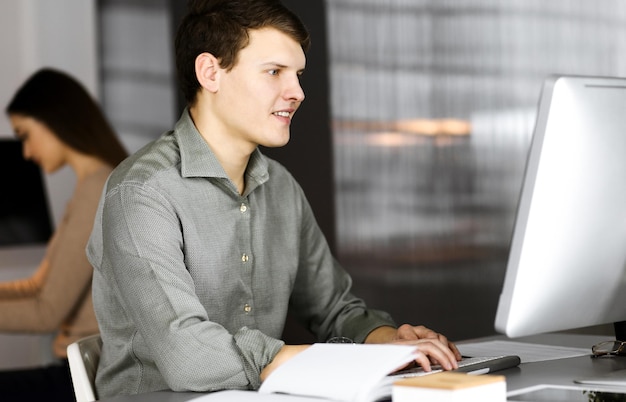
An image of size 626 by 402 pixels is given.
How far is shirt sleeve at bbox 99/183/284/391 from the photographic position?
1.58 m

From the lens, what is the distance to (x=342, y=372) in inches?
53.2

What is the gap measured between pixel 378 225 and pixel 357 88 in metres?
0.71

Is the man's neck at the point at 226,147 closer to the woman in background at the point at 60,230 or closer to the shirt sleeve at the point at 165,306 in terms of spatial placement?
the shirt sleeve at the point at 165,306

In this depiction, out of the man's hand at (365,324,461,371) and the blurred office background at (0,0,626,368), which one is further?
the blurred office background at (0,0,626,368)

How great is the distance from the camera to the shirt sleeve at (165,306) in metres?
1.58

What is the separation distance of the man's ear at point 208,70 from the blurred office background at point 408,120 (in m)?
2.65

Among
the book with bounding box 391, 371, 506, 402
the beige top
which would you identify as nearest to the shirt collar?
the book with bounding box 391, 371, 506, 402

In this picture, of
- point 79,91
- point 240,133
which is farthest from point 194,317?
point 79,91

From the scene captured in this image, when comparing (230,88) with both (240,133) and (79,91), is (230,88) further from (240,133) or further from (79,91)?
(79,91)

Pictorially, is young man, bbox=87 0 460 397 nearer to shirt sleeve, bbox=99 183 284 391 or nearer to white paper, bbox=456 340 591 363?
shirt sleeve, bbox=99 183 284 391

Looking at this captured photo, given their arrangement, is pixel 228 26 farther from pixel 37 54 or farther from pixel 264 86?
pixel 37 54

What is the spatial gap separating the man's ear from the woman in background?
1310 mm

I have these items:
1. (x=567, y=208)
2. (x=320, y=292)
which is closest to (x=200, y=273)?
(x=320, y=292)

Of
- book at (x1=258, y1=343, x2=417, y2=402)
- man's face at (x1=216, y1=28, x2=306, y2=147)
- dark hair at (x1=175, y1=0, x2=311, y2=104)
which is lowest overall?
book at (x1=258, y1=343, x2=417, y2=402)
